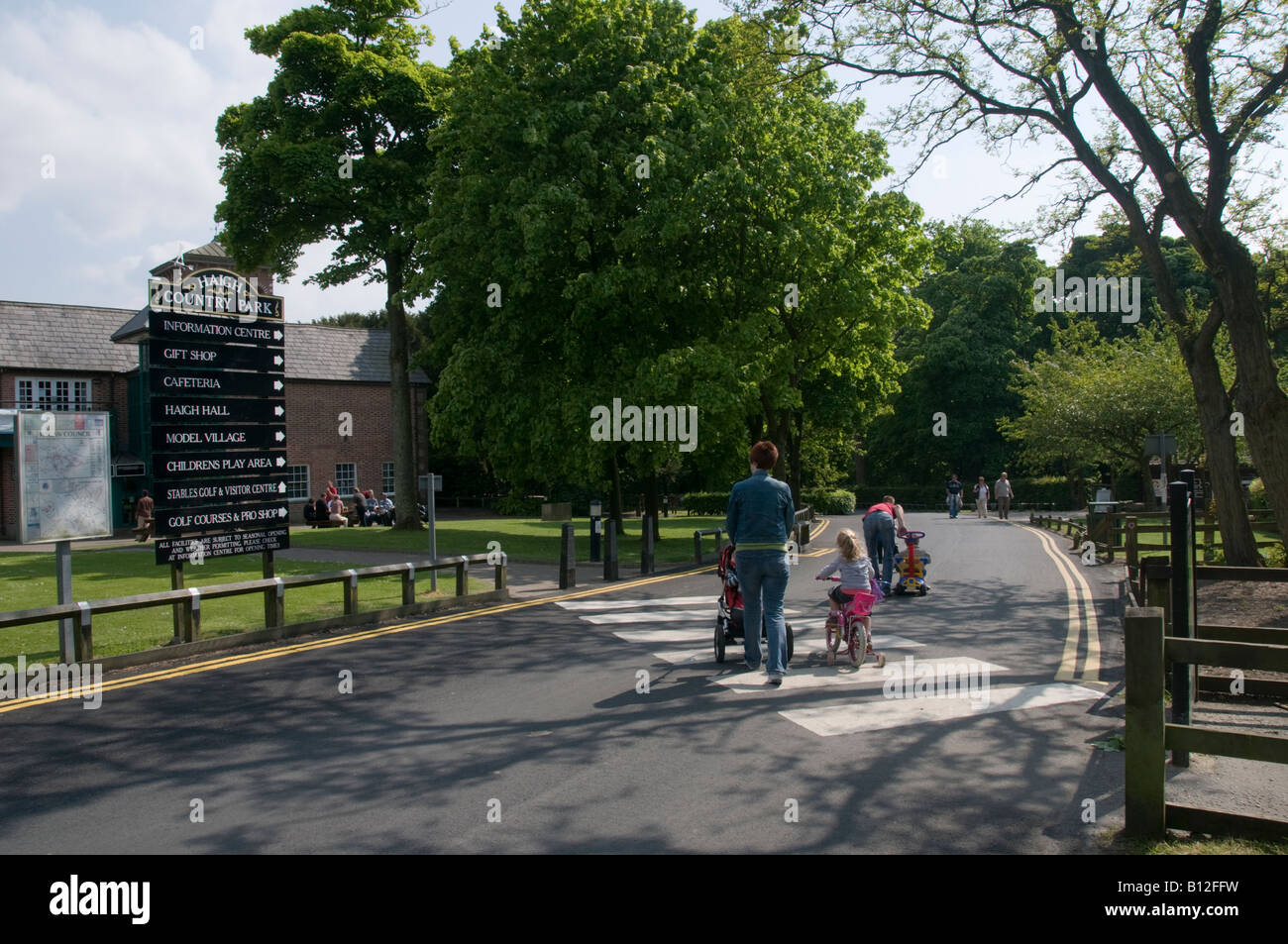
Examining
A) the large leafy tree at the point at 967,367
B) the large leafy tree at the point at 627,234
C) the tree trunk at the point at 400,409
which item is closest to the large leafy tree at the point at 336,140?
the tree trunk at the point at 400,409

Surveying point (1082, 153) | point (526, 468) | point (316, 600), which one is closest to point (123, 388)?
point (526, 468)

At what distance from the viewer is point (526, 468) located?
2386cm

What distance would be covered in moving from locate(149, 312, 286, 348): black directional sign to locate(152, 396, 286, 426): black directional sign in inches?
28.1

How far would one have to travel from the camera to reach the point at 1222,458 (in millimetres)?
17656

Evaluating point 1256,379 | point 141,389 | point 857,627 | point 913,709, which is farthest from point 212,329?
point 141,389

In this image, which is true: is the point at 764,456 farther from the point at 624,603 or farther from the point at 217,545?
the point at 217,545

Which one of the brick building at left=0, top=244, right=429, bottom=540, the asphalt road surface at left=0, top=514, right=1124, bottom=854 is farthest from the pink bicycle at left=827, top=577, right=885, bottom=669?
the brick building at left=0, top=244, right=429, bottom=540

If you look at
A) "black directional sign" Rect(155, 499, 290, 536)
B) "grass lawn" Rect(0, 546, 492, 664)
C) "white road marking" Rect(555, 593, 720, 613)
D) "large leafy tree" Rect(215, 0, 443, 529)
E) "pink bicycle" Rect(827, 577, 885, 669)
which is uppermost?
"large leafy tree" Rect(215, 0, 443, 529)

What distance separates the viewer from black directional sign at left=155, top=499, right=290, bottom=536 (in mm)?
11453

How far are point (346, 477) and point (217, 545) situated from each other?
3354 centimetres

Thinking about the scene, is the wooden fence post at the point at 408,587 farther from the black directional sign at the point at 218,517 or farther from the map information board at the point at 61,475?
the map information board at the point at 61,475

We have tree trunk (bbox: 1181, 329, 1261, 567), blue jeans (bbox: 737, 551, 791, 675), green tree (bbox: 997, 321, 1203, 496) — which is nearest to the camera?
blue jeans (bbox: 737, 551, 791, 675)

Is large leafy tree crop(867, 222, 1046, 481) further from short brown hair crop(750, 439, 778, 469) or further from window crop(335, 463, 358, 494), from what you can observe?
short brown hair crop(750, 439, 778, 469)

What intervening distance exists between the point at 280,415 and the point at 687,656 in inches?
255
